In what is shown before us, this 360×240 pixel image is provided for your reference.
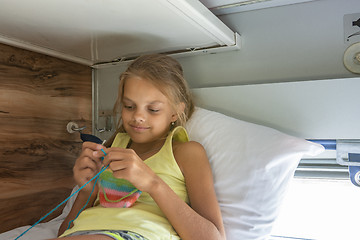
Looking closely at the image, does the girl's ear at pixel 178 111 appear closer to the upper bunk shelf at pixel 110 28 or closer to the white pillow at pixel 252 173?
the white pillow at pixel 252 173

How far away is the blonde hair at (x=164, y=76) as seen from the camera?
1061 millimetres

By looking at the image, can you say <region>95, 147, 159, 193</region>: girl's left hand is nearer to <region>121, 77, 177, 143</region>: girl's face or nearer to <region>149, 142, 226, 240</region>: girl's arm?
<region>149, 142, 226, 240</region>: girl's arm

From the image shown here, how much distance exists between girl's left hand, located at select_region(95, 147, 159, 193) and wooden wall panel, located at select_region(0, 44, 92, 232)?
0.59 meters

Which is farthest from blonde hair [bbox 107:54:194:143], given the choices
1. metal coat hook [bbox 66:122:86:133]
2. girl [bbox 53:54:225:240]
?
metal coat hook [bbox 66:122:86:133]

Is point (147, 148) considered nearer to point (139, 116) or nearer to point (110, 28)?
point (139, 116)

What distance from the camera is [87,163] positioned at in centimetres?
91

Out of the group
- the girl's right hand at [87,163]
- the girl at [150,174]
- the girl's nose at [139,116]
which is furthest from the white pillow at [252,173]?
the girl's right hand at [87,163]

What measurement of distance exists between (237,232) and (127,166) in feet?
1.37

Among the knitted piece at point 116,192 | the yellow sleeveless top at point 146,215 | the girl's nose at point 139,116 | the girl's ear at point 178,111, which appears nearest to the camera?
the yellow sleeveless top at point 146,215

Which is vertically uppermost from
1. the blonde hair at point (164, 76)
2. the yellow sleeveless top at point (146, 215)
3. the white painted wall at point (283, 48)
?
the white painted wall at point (283, 48)

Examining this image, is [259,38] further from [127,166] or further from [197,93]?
[127,166]

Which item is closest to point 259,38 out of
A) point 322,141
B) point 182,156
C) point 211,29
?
point 211,29

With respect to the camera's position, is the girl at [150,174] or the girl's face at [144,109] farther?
the girl's face at [144,109]

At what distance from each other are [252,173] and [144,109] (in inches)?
15.6
